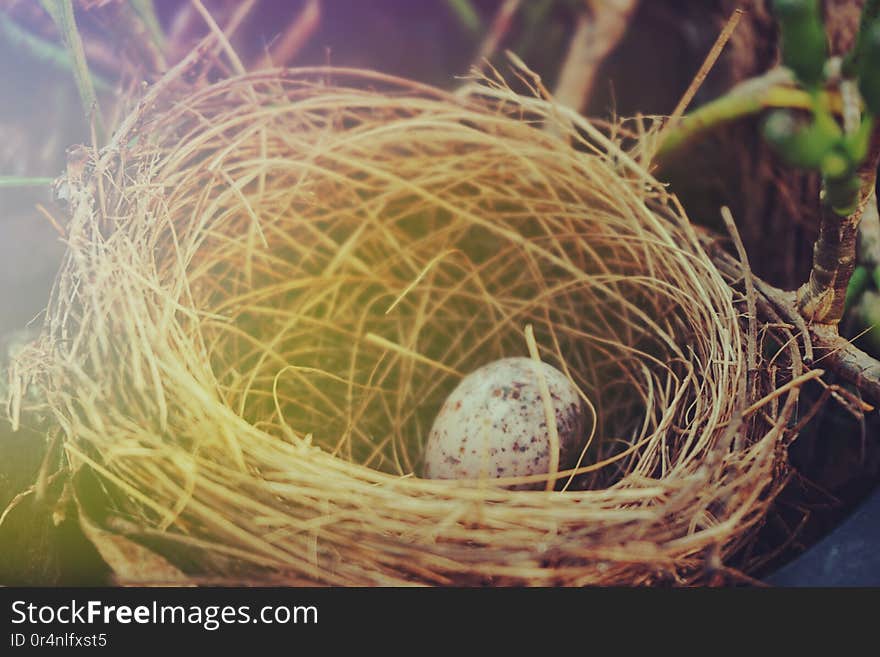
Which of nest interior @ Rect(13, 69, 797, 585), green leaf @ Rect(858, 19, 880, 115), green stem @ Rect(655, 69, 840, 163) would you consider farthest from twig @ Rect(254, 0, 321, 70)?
green leaf @ Rect(858, 19, 880, 115)

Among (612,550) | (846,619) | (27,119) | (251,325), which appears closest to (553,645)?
(612,550)

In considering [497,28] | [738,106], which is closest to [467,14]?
[497,28]

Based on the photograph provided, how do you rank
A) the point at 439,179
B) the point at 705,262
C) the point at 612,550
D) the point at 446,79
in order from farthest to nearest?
the point at 446,79 < the point at 439,179 < the point at 705,262 < the point at 612,550

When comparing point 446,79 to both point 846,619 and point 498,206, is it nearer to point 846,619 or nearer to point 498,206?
point 498,206

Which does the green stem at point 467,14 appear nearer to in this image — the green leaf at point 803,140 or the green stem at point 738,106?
the green stem at point 738,106

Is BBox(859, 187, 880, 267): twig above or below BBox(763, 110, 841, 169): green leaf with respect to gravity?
above

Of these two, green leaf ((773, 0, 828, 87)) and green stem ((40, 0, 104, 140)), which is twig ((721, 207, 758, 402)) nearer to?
green leaf ((773, 0, 828, 87))
